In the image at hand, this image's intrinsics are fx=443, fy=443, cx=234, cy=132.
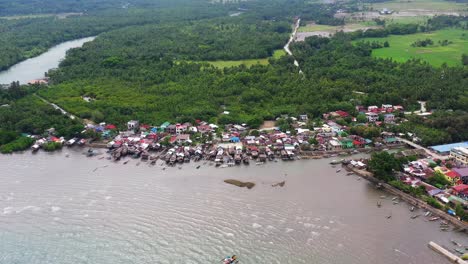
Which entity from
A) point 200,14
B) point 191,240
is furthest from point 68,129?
point 200,14

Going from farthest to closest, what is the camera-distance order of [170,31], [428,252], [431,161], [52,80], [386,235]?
[170,31], [52,80], [431,161], [386,235], [428,252]

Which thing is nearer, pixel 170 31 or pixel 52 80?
pixel 52 80

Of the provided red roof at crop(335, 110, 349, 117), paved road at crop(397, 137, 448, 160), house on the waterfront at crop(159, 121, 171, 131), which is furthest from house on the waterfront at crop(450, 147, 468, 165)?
house on the waterfront at crop(159, 121, 171, 131)

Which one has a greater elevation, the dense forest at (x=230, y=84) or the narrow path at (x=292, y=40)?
the narrow path at (x=292, y=40)

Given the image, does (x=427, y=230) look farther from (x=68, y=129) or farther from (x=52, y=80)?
(x=52, y=80)

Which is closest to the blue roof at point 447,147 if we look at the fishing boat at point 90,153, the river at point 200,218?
the river at point 200,218

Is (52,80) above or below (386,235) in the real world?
above

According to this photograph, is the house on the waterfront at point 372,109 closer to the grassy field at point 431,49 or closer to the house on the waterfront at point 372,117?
the house on the waterfront at point 372,117

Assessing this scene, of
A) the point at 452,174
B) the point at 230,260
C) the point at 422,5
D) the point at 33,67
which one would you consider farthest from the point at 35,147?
the point at 422,5
